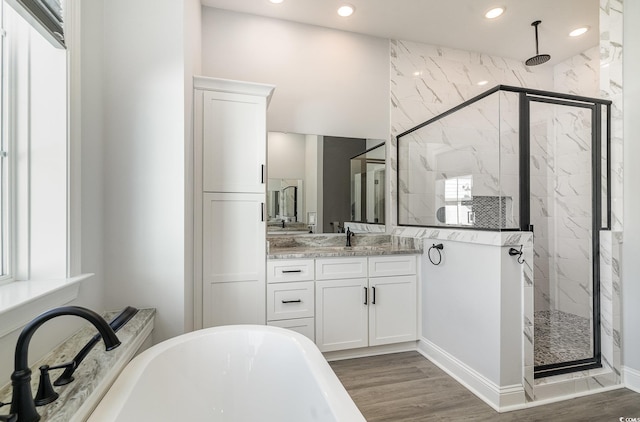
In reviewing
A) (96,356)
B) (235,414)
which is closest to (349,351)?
(235,414)

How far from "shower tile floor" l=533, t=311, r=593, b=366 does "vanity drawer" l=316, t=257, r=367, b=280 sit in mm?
1362

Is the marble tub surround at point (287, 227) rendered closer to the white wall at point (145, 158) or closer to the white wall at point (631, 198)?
the white wall at point (145, 158)

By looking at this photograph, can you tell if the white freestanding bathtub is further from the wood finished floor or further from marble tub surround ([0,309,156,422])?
the wood finished floor

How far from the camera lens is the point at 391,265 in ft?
8.38

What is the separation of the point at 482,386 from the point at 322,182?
6.74 ft

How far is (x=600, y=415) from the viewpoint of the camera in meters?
1.77

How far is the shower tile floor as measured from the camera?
6.95 ft

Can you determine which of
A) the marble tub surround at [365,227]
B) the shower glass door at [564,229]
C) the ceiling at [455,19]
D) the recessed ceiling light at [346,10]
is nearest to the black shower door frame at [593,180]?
the shower glass door at [564,229]

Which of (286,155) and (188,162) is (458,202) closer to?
(286,155)

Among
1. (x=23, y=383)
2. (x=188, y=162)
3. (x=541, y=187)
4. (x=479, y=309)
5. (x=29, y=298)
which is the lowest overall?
(x=479, y=309)

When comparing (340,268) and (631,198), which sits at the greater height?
(631,198)

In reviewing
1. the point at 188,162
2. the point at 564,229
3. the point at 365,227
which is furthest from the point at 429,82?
the point at 188,162

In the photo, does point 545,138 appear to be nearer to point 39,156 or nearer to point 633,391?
point 633,391

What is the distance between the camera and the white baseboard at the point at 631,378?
6.62 feet
